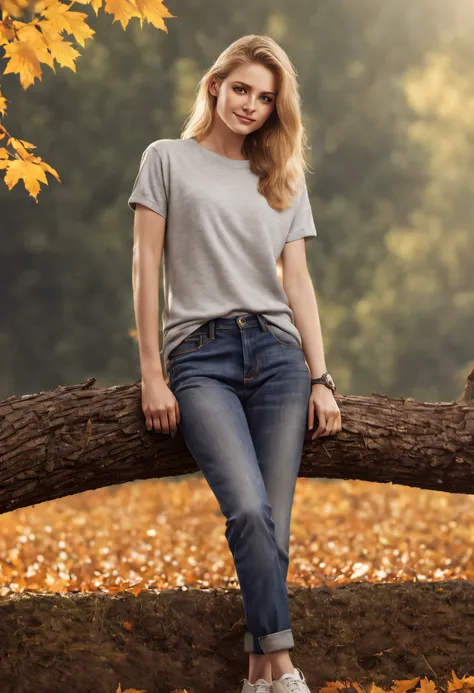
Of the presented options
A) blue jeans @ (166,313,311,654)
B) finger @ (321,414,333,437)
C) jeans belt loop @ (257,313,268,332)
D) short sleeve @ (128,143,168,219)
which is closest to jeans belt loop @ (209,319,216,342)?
blue jeans @ (166,313,311,654)

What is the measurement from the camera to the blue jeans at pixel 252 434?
2701mm

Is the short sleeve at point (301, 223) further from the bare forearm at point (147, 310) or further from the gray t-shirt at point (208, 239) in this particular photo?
the bare forearm at point (147, 310)

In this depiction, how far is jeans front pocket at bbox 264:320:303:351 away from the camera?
10.2 ft

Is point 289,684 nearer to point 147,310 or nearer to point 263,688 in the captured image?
point 263,688

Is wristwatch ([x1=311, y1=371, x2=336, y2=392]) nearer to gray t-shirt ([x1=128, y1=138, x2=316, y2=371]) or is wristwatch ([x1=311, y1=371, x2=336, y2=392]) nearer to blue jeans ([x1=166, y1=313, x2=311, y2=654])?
blue jeans ([x1=166, y1=313, x2=311, y2=654])

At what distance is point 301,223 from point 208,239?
46 cm

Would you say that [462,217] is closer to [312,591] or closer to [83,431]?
[312,591]

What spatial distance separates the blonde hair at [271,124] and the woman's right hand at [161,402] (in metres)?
0.84

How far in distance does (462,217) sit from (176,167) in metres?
8.27

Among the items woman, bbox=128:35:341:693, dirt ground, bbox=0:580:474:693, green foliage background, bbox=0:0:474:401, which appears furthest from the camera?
green foliage background, bbox=0:0:474:401

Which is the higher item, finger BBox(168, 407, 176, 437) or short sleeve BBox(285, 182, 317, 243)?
Result: short sleeve BBox(285, 182, 317, 243)

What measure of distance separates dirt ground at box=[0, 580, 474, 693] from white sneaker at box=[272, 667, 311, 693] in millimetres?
933

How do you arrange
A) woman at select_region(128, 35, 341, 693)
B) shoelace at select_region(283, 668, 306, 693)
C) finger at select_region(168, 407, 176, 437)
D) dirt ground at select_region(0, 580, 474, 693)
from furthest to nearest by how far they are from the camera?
dirt ground at select_region(0, 580, 474, 693), finger at select_region(168, 407, 176, 437), woman at select_region(128, 35, 341, 693), shoelace at select_region(283, 668, 306, 693)

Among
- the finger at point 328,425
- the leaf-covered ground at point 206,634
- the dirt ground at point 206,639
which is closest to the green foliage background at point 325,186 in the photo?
the leaf-covered ground at point 206,634
